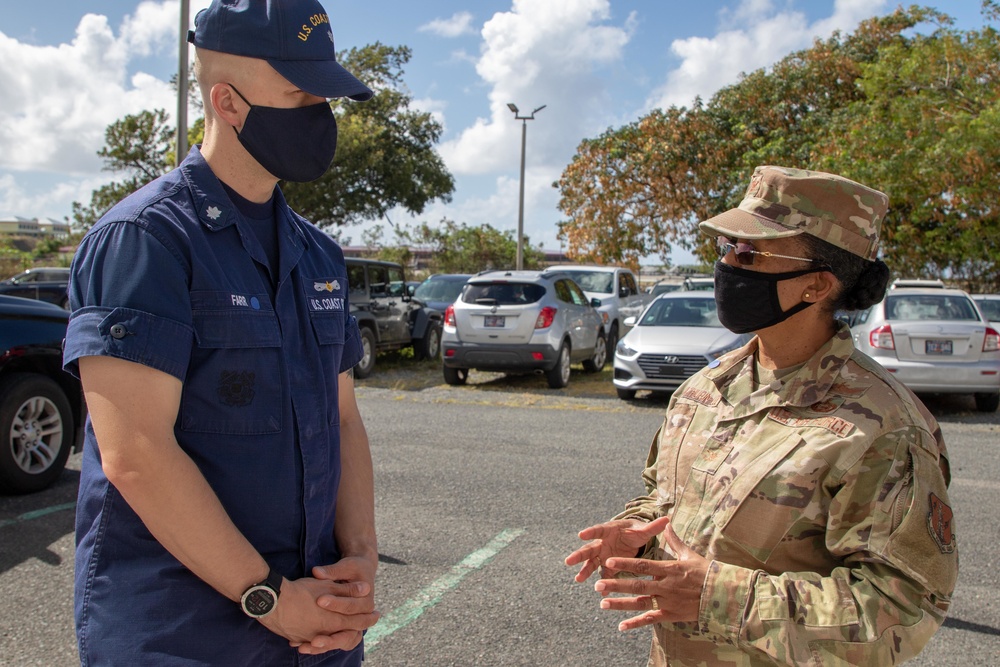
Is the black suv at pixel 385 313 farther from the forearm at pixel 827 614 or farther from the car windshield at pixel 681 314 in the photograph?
the forearm at pixel 827 614

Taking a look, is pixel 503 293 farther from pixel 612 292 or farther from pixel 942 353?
pixel 942 353

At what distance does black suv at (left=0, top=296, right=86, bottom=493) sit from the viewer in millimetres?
5711

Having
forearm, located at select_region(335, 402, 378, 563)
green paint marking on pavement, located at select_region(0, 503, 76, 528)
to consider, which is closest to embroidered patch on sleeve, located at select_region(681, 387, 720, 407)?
forearm, located at select_region(335, 402, 378, 563)

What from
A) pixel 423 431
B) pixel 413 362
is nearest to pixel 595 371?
pixel 413 362

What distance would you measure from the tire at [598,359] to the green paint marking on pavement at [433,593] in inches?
360

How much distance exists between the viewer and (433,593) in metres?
4.26

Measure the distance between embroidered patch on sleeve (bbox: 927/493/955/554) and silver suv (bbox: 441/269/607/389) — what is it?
33.8 ft

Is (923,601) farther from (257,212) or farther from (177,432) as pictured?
(257,212)

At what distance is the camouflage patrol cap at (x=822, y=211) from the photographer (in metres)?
1.92

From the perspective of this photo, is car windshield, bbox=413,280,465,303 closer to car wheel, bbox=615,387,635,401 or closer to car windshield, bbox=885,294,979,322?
car wheel, bbox=615,387,635,401

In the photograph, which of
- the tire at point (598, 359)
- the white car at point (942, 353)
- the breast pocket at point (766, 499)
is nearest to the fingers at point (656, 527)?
the breast pocket at point (766, 499)

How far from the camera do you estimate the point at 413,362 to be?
1567 centimetres

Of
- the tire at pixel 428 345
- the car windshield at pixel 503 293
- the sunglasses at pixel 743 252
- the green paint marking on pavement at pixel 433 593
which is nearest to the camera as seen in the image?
the sunglasses at pixel 743 252

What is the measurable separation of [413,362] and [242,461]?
14.1 metres
